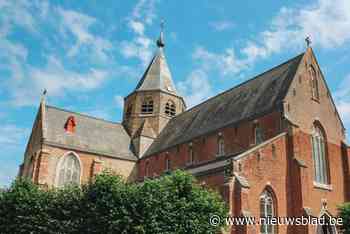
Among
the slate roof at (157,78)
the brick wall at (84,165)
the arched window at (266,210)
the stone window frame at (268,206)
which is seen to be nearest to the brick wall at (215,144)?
the brick wall at (84,165)

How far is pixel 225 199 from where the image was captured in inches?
779

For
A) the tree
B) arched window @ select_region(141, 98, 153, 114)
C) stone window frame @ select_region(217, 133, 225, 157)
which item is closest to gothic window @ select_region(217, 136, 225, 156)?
stone window frame @ select_region(217, 133, 225, 157)

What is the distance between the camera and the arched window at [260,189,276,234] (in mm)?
20922

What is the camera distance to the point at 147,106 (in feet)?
136

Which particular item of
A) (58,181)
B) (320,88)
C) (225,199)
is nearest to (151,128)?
(58,181)

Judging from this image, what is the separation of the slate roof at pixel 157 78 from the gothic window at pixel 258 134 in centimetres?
1797

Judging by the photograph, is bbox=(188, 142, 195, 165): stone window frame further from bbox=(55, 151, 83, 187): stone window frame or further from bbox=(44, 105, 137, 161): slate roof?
bbox=(55, 151, 83, 187): stone window frame

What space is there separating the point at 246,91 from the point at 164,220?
15.8 m

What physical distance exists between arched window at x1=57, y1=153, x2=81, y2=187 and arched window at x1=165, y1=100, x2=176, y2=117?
11.9m

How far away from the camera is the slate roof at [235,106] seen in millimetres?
25888

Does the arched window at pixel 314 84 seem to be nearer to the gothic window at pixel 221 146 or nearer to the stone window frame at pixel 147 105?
the gothic window at pixel 221 146

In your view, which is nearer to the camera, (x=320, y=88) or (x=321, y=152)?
(x=321, y=152)

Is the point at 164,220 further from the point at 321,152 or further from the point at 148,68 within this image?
the point at 148,68

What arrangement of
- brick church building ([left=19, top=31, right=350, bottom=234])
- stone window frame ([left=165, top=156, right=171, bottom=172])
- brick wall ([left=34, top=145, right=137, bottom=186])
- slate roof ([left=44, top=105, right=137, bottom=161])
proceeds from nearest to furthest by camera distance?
brick church building ([left=19, top=31, right=350, bottom=234])
brick wall ([left=34, top=145, right=137, bottom=186])
stone window frame ([left=165, top=156, right=171, bottom=172])
slate roof ([left=44, top=105, right=137, bottom=161])
